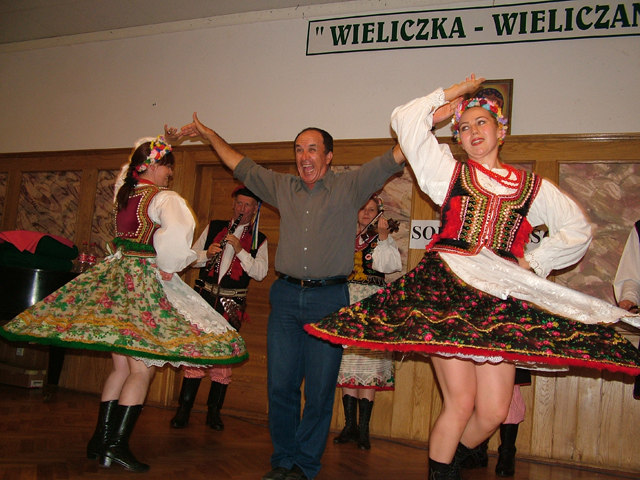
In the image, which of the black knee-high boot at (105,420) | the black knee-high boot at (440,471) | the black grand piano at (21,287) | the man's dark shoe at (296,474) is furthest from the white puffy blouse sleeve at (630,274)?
the black grand piano at (21,287)

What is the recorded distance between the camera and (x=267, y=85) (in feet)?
15.8

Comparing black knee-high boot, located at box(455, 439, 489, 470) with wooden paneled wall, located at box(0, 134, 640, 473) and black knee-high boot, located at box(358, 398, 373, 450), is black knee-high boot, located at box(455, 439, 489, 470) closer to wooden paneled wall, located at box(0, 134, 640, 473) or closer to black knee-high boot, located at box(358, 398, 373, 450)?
wooden paneled wall, located at box(0, 134, 640, 473)

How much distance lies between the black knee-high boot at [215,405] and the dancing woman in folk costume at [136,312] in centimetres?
126

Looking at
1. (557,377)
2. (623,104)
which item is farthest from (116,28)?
(557,377)

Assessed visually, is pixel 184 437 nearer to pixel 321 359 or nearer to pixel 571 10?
pixel 321 359

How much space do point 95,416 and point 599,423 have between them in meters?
3.47

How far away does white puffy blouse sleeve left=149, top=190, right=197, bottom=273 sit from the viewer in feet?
8.59

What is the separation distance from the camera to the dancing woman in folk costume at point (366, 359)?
3621 millimetres

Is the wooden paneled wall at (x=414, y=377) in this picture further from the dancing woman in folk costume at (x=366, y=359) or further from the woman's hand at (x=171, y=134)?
the woman's hand at (x=171, y=134)

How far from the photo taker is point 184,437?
3.46 m

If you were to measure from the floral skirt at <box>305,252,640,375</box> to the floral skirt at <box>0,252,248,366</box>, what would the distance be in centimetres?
77

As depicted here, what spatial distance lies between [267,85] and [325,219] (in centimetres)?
251

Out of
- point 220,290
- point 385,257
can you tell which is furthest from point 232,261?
point 385,257

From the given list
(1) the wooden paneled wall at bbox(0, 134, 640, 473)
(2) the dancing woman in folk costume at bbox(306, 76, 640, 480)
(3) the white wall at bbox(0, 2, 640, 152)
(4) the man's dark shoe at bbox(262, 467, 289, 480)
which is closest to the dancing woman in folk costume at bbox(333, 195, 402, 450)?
(1) the wooden paneled wall at bbox(0, 134, 640, 473)
